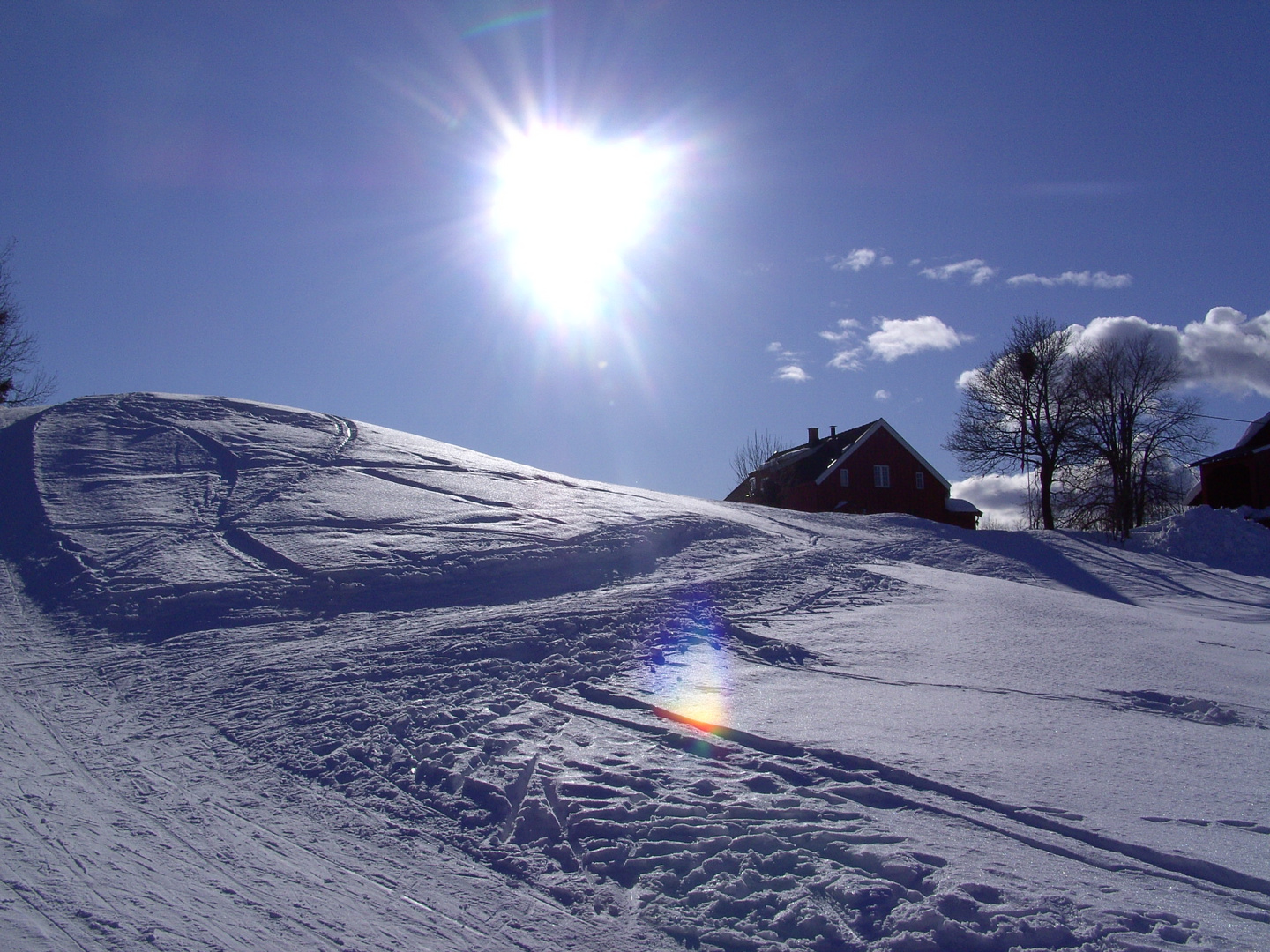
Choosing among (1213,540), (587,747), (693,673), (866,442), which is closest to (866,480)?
(866,442)

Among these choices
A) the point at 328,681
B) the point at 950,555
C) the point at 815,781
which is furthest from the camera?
the point at 950,555

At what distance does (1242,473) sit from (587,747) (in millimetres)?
35581

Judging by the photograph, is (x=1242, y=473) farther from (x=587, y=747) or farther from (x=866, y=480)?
(x=587, y=747)

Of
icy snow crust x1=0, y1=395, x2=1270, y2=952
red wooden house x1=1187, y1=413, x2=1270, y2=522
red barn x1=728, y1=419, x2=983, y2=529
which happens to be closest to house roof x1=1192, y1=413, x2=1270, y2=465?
red wooden house x1=1187, y1=413, x2=1270, y2=522

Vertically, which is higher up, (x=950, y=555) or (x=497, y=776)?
(x=950, y=555)

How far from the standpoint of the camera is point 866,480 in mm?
36875

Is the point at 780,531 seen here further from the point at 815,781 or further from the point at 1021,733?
the point at 815,781

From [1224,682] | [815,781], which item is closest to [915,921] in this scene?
[815,781]

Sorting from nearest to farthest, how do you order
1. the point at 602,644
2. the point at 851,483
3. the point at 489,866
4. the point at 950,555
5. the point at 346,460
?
the point at 489,866, the point at 602,644, the point at 950,555, the point at 346,460, the point at 851,483

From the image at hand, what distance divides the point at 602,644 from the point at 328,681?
1.94 metres

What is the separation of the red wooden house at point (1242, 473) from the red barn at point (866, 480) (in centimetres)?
995

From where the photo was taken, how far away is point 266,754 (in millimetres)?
4301

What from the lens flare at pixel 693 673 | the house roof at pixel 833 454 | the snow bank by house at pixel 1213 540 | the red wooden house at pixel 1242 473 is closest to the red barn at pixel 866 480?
the house roof at pixel 833 454

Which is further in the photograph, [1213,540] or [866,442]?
[866,442]
